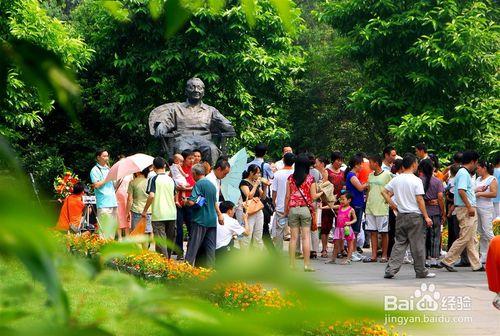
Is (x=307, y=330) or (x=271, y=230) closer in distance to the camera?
(x=307, y=330)

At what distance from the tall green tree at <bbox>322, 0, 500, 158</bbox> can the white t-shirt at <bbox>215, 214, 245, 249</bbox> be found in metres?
10.9

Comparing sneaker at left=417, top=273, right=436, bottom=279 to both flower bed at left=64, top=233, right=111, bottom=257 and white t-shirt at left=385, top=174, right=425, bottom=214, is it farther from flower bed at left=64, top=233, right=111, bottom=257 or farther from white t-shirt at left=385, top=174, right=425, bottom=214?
flower bed at left=64, top=233, right=111, bottom=257

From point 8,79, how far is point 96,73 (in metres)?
25.4

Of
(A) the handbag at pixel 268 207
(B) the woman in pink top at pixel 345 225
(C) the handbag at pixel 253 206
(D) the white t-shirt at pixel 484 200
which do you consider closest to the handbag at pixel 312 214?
(B) the woman in pink top at pixel 345 225

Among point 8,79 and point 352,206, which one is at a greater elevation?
point 352,206

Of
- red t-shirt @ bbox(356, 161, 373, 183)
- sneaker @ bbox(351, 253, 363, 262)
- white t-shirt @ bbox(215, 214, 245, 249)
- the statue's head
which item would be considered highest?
the statue's head

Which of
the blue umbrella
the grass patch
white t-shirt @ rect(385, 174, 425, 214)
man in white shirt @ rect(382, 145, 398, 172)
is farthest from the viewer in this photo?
man in white shirt @ rect(382, 145, 398, 172)

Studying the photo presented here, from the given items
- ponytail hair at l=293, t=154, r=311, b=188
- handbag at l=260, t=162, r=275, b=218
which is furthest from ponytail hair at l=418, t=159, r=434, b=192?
handbag at l=260, t=162, r=275, b=218

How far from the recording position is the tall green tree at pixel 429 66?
21.6m

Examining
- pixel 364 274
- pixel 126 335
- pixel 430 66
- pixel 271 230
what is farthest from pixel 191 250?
pixel 430 66

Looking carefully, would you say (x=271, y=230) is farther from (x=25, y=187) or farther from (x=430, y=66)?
(x=25, y=187)

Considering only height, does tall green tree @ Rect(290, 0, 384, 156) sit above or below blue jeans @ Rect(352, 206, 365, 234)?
above

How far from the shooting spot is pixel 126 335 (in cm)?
96

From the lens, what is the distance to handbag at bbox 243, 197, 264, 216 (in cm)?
1219
